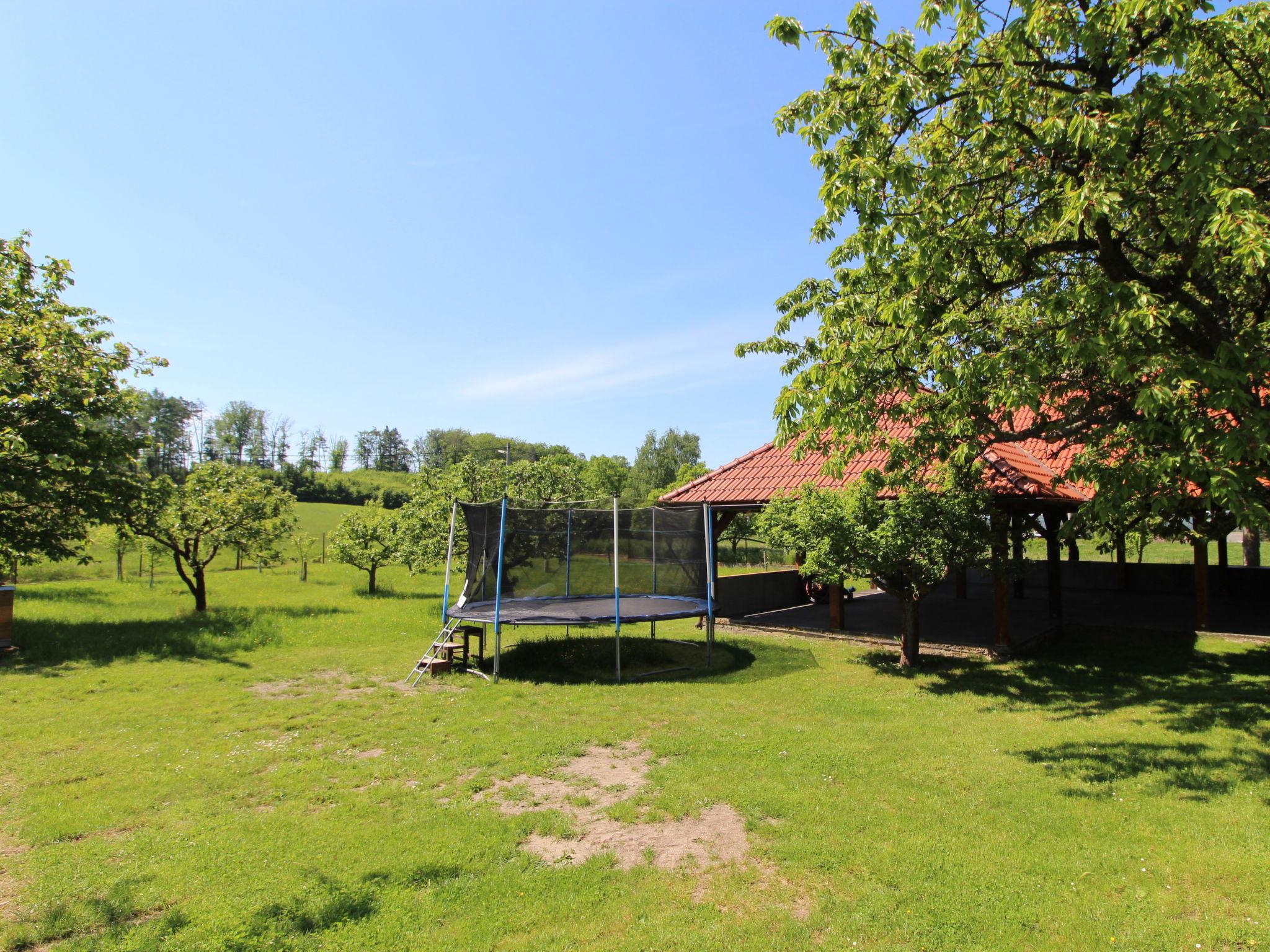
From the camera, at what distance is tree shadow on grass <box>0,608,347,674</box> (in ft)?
35.1

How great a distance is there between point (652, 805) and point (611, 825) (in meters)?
0.43

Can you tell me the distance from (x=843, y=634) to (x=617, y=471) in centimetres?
6357

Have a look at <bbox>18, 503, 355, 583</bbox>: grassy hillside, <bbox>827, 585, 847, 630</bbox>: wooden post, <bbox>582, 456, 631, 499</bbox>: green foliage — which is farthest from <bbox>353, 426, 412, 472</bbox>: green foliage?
<bbox>827, 585, 847, 630</bbox>: wooden post

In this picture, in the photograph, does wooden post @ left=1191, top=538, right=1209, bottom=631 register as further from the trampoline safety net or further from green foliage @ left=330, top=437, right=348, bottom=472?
green foliage @ left=330, top=437, right=348, bottom=472

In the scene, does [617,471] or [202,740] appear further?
[617,471]

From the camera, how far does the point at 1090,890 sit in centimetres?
381

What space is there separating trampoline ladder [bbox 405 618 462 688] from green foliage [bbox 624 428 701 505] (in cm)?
5460

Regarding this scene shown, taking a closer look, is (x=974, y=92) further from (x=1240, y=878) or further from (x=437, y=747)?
(x=437, y=747)

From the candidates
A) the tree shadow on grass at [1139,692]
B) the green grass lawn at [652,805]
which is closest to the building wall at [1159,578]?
the tree shadow on grass at [1139,692]

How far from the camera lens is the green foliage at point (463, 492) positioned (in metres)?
16.5

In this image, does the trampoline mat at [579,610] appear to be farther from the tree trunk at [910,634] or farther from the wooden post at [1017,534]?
the wooden post at [1017,534]

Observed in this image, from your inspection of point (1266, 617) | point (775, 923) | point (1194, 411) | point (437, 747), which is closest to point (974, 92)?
point (1194, 411)

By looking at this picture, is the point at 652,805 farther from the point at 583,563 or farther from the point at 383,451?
the point at 383,451

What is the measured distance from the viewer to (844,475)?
41.5 ft
